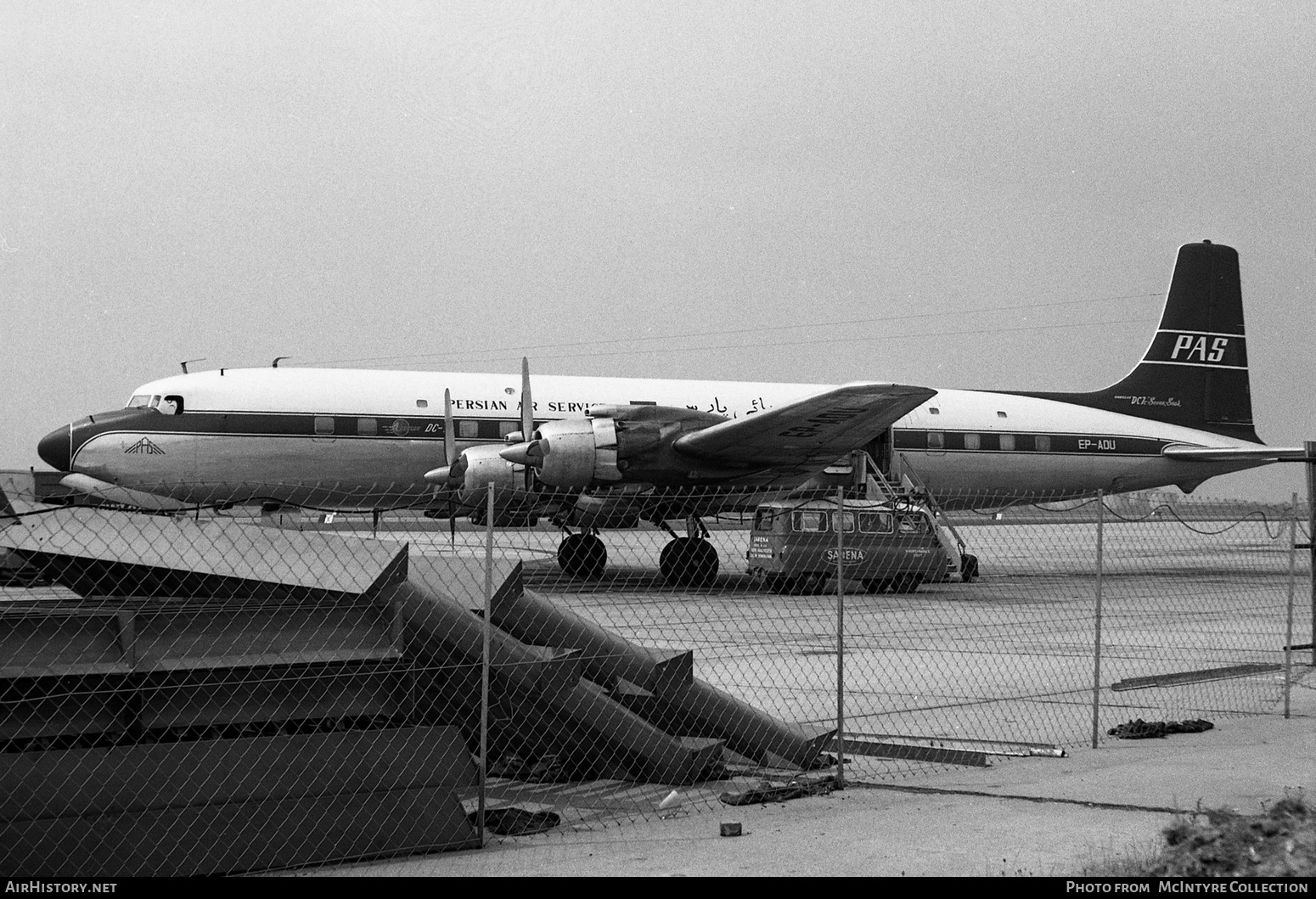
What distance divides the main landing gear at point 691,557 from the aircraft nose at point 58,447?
9.38 metres

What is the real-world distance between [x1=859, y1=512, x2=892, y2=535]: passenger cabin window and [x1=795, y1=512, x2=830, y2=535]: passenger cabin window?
0.67 m

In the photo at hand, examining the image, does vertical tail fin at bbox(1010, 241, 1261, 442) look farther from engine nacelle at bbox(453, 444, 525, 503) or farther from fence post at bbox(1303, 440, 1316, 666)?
fence post at bbox(1303, 440, 1316, 666)

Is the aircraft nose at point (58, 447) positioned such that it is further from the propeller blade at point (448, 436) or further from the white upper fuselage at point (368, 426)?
the propeller blade at point (448, 436)

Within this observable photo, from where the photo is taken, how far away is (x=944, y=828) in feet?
18.2

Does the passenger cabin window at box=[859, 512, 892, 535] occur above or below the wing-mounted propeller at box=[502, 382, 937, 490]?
below

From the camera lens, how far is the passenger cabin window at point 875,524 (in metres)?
18.1

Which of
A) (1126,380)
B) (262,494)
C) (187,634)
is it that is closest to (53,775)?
(187,634)

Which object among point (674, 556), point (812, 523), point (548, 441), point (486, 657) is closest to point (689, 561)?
point (674, 556)

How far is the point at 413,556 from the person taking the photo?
6.94m

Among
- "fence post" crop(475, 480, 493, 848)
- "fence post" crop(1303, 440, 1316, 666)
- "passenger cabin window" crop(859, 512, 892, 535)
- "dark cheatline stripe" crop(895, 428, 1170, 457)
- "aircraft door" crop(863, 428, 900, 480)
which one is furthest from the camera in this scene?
"dark cheatline stripe" crop(895, 428, 1170, 457)

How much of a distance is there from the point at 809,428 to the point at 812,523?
1585 mm

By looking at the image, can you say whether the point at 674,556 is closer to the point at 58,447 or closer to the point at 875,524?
→ the point at 875,524

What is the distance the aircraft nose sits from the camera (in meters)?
19.0

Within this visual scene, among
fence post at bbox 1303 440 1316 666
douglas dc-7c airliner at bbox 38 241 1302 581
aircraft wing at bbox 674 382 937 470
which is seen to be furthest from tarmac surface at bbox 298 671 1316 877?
aircraft wing at bbox 674 382 937 470
